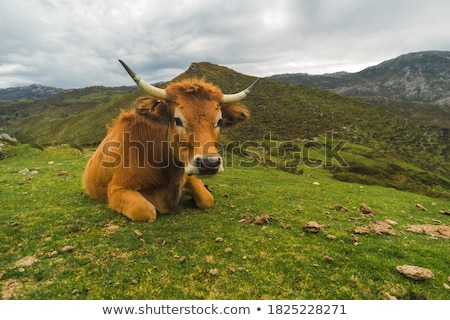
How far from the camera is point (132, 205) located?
685 cm

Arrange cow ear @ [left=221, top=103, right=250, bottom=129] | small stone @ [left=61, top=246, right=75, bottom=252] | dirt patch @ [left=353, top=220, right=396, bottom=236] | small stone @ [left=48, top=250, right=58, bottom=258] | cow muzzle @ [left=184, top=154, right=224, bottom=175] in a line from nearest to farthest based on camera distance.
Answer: small stone @ [left=48, top=250, right=58, bottom=258] < small stone @ [left=61, top=246, right=75, bottom=252] < cow muzzle @ [left=184, top=154, right=224, bottom=175] < dirt patch @ [left=353, top=220, right=396, bottom=236] < cow ear @ [left=221, top=103, right=250, bottom=129]

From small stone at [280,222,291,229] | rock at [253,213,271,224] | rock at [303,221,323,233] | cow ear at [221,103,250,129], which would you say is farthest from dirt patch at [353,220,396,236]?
cow ear at [221,103,250,129]

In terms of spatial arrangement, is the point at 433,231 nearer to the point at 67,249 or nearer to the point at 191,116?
the point at 191,116

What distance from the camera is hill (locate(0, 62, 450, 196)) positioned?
3228 centimetres

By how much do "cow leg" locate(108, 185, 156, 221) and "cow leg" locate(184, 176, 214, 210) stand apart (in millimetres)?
1600

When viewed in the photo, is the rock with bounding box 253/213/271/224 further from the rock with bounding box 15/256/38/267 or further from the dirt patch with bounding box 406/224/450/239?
the rock with bounding box 15/256/38/267

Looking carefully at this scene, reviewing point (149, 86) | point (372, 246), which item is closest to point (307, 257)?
point (372, 246)

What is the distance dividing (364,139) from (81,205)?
5630 centimetres

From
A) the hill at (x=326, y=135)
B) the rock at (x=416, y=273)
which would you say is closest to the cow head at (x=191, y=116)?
the rock at (x=416, y=273)

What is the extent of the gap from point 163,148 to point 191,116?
1.56m

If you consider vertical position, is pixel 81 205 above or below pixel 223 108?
below

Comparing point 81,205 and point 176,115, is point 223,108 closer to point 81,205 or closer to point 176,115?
point 176,115

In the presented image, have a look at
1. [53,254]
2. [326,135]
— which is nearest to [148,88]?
[53,254]

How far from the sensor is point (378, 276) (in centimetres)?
465
